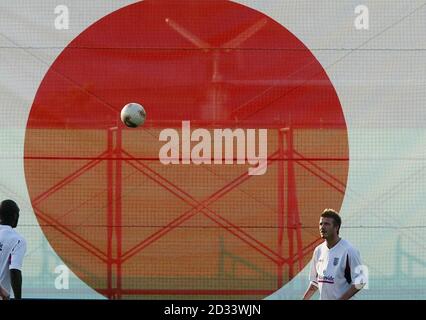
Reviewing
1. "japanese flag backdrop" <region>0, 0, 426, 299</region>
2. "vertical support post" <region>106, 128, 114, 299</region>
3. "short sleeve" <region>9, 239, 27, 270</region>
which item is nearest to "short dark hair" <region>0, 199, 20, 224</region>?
→ "short sleeve" <region>9, 239, 27, 270</region>

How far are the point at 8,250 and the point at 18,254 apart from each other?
0.08 meters

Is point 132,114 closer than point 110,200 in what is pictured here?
Yes

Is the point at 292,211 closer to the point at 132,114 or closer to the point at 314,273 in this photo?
the point at 314,273

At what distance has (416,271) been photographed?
8.88 m

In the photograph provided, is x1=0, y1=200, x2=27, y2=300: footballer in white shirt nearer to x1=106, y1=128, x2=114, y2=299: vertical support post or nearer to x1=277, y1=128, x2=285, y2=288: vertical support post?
x1=106, y1=128, x2=114, y2=299: vertical support post

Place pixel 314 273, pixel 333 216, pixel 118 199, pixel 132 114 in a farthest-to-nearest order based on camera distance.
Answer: pixel 118 199 < pixel 132 114 < pixel 314 273 < pixel 333 216

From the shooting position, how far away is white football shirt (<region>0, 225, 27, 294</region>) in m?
8.09

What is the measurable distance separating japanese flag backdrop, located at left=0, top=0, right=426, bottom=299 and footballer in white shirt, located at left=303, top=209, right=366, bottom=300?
0.76m

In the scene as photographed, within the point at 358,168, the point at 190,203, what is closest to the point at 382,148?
the point at 358,168

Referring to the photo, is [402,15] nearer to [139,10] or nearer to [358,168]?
[358,168]

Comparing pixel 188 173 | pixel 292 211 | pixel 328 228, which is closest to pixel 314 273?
pixel 328 228

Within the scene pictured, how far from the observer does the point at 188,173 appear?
29.4 ft

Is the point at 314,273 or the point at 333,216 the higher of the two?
the point at 333,216
